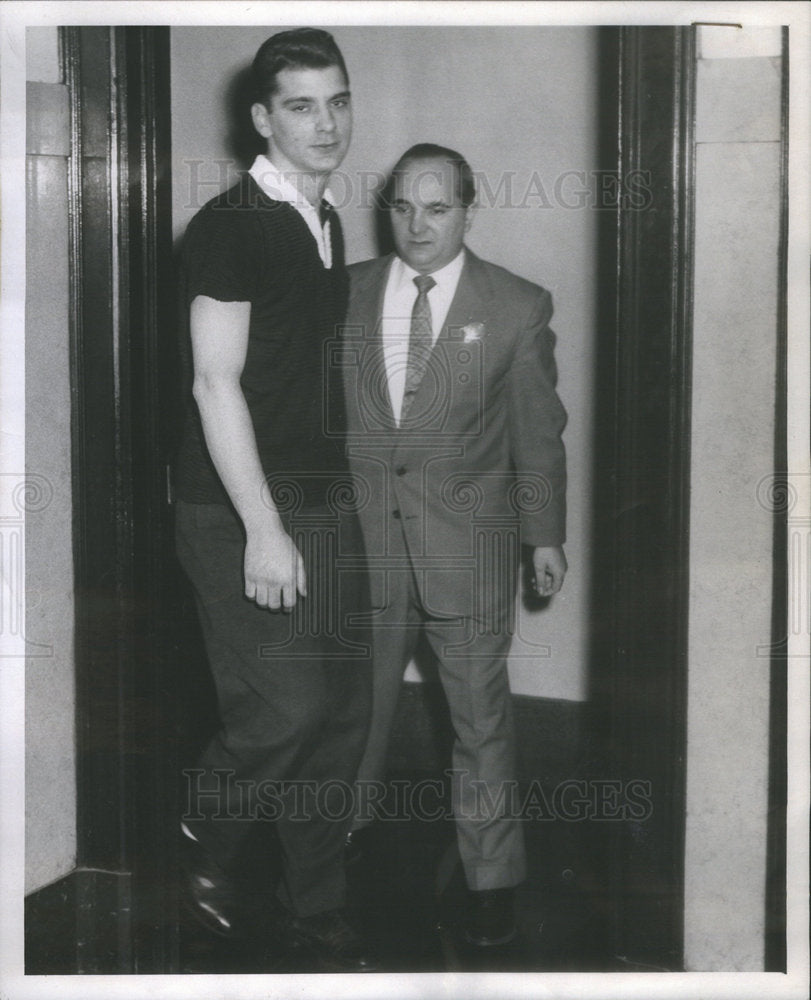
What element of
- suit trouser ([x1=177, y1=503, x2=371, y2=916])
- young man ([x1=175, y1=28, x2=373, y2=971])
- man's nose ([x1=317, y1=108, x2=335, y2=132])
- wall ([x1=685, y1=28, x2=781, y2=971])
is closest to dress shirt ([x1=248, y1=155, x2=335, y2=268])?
young man ([x1=175, y1=28, x2=373, y2=971])

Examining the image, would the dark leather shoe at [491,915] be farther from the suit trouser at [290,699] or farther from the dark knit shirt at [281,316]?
the dark knit shirt at [281,316]

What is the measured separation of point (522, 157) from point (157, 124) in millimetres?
711

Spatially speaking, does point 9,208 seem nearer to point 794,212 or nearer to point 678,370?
point 678,370

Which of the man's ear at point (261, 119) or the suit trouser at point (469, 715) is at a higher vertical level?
the man's ear at point (261, 119)

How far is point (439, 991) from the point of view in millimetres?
2092

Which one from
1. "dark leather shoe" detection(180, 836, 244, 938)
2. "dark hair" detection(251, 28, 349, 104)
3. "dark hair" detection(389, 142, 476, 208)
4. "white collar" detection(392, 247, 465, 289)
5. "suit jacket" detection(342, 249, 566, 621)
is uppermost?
"dark hair" detection(251, 28, 349, 104)

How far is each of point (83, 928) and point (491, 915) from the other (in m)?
0.83

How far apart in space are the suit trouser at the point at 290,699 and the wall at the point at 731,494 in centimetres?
68

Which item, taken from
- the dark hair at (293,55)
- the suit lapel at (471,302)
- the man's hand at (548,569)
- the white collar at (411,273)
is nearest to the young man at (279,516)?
the dark hair at (293,55)

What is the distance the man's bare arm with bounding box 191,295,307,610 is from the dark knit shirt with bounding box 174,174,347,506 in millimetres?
16

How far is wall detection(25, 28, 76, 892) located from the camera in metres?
2.04

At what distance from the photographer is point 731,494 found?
204 cm

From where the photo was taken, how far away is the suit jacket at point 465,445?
203 centimetres

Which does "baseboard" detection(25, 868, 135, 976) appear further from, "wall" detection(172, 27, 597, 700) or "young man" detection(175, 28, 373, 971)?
"wall" detection(172, 27, 597, 700)
